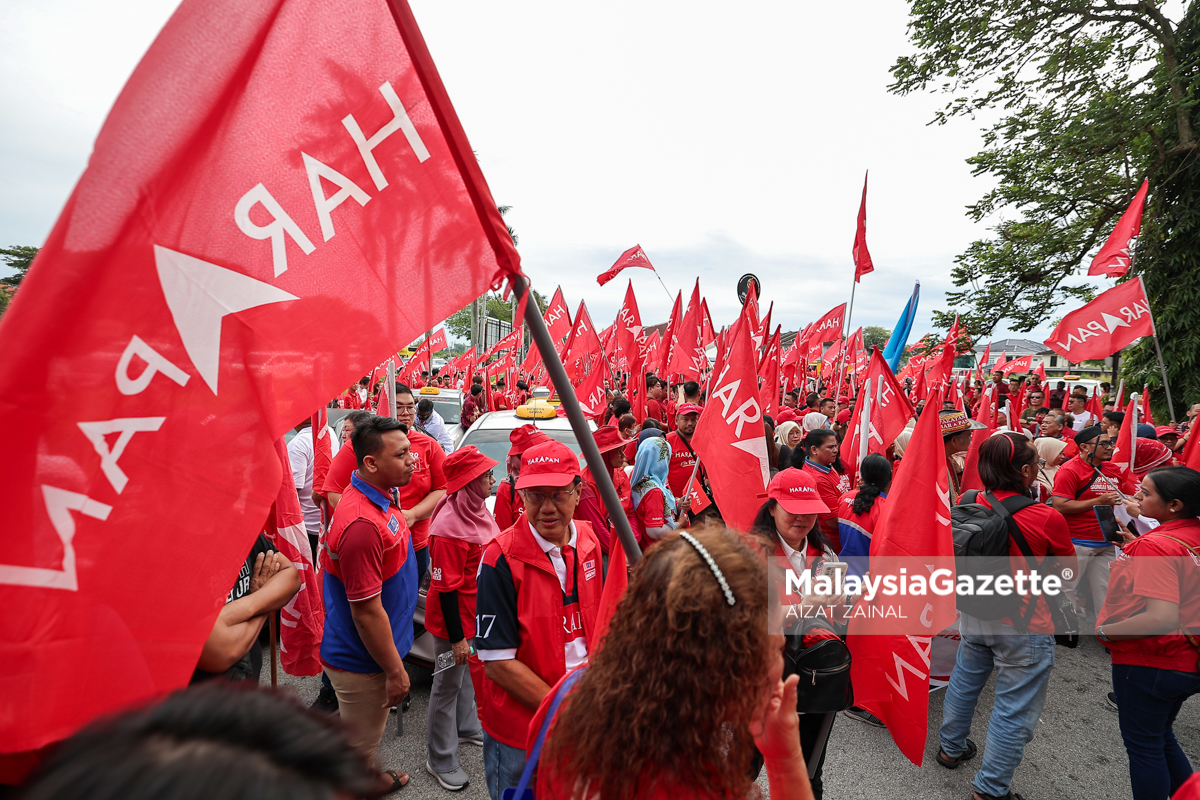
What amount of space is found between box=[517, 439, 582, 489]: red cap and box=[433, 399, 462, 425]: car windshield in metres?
10.2

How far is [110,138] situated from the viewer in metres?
1.07

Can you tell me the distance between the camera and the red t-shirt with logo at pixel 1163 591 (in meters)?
3.01

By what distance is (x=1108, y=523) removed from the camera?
19.0 ft

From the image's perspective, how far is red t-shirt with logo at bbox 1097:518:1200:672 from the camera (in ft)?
9.88

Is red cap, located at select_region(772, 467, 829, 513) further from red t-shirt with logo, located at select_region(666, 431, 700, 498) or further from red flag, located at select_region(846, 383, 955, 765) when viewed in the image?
red t-shirt with logo, located at select_region(666, 431, 700, 498)

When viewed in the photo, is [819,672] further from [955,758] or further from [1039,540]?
[955,758]

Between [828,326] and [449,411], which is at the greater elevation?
[828,326]

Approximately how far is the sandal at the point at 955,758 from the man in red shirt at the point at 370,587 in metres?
3.51

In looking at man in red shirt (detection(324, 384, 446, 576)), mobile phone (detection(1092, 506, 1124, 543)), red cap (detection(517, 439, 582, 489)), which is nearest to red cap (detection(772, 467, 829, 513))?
red cap (detection(517, 439, 582, 489))

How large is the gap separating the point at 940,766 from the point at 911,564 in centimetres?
170

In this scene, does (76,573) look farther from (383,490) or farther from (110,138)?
(383,490)

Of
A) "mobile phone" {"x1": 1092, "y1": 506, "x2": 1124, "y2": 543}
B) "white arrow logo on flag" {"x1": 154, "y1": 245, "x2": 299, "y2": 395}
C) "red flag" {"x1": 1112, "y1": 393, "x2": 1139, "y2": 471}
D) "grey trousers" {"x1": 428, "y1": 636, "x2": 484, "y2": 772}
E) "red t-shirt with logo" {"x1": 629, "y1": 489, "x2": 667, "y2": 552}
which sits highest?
"white arrow logo on flag" {"x1": 154, "y1": 245, "x2": 299, "y2": 395}

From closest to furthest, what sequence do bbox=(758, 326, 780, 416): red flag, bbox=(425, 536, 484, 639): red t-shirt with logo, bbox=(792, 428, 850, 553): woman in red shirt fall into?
bbox=(425, 536, 484, 639): red t-shirt with logo, bbox=(792, 428, 850, 553): woman in red shirt, bbox=(758, 326, 780, 416): red flag

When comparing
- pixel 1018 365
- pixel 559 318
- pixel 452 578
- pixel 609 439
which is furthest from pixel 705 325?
pixel 1018 365
